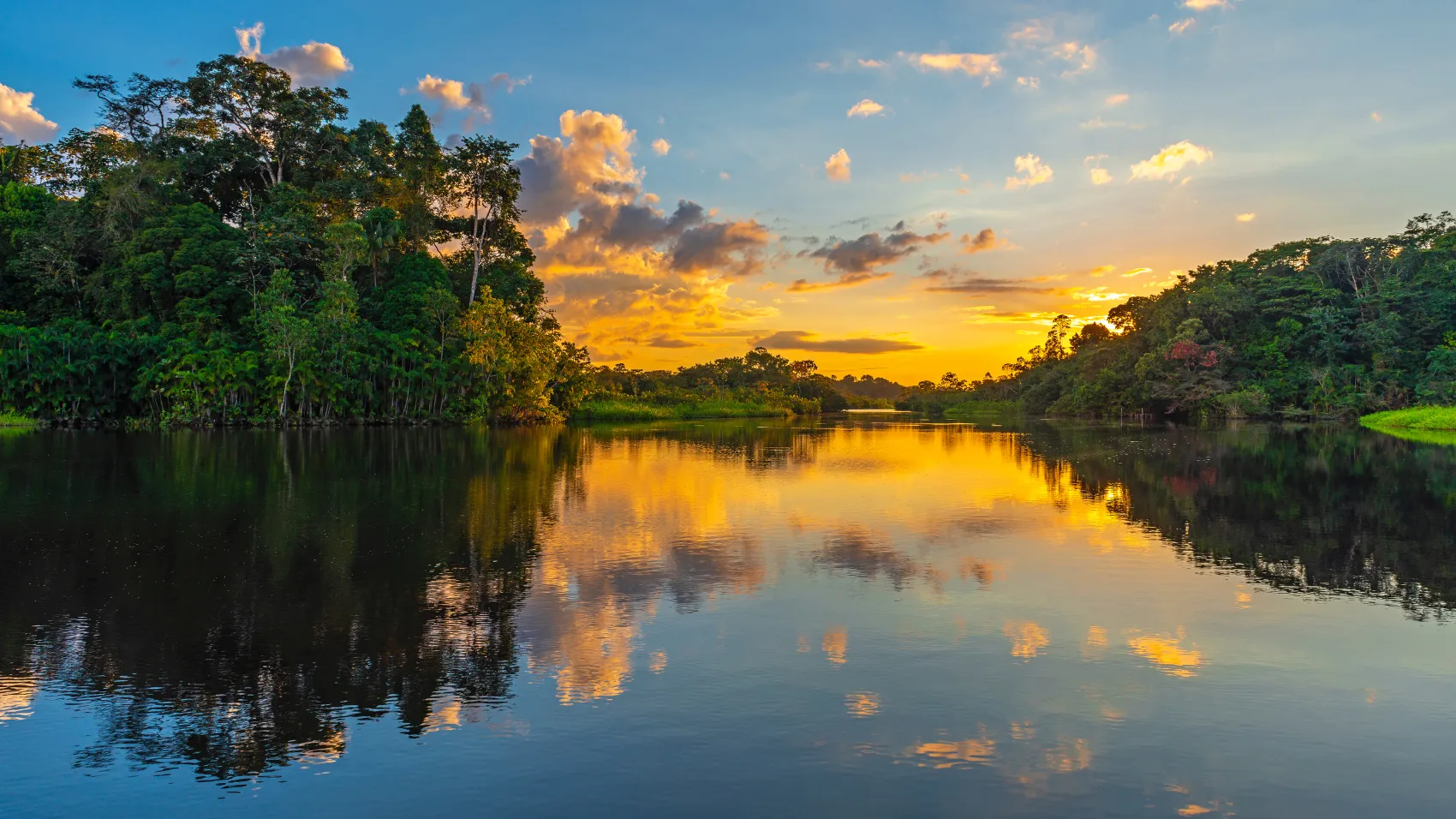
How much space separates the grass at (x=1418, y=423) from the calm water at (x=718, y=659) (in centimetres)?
3166

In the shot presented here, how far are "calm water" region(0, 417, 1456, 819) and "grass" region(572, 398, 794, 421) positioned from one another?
50424 millimetres

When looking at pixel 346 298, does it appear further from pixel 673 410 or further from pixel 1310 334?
pixel 1310 334

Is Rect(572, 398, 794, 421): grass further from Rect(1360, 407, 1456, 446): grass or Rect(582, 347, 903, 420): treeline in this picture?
Rect(1360, 407, 1456, 446): grass

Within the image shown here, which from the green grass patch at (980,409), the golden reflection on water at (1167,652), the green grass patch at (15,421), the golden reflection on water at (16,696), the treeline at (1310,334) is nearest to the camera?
the golden reflection on water at (16,696)

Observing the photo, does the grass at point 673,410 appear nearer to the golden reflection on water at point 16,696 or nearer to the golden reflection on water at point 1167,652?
the golden reflection on water at point 16,696

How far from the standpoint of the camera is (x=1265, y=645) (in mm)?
7070

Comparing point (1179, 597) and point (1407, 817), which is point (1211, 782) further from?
point (1179, 597)

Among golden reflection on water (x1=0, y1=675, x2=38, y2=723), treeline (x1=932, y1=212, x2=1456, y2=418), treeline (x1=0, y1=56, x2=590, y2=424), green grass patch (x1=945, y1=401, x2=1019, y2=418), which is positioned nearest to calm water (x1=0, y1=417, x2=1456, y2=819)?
golden reflection on water (x1=0, y1=675, x2=38, y2=723)

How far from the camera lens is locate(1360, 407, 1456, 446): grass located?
3816 centimetres

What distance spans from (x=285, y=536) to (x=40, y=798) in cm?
747

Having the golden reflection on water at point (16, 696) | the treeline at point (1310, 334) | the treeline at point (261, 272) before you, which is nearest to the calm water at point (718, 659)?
the golden reflection on water at point (16, 696)

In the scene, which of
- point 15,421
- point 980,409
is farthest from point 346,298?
point 980,409

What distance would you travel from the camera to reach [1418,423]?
43438 mm

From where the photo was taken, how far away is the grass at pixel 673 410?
65.7 m
